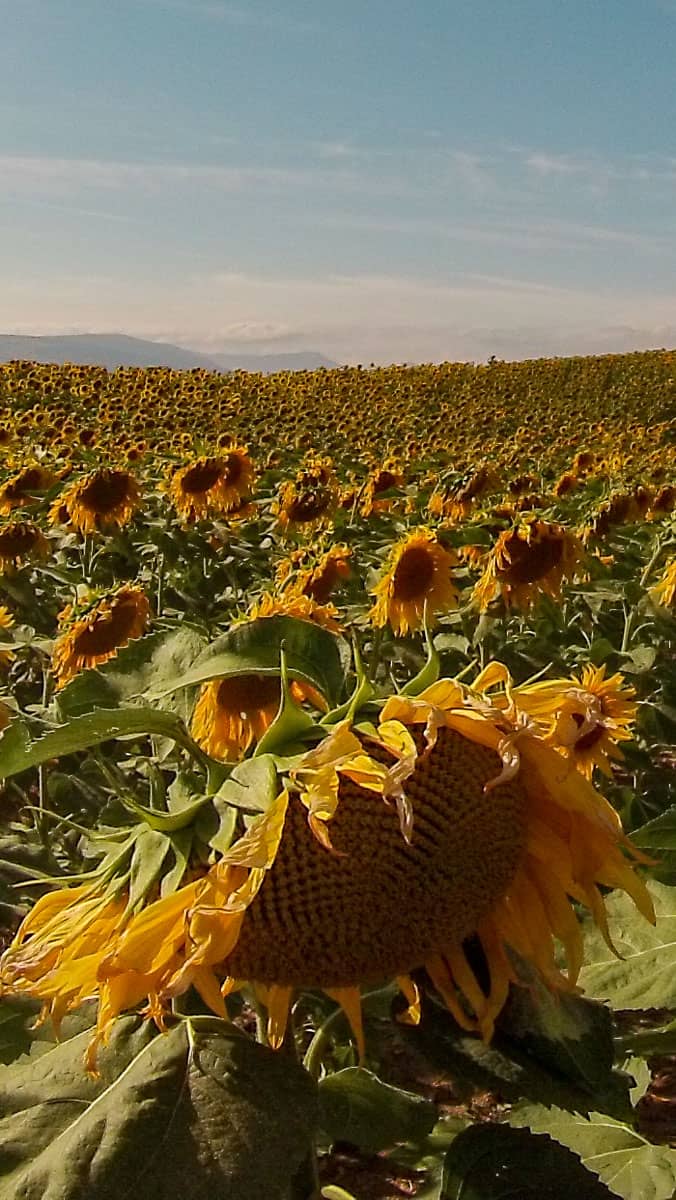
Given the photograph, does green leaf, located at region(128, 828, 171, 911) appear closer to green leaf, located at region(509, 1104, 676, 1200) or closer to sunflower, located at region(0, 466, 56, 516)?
green leaf, located at region(509, 1104, 676, 1200)

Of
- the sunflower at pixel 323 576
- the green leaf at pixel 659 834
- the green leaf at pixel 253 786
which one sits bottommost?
the sunflower at pixel 323 576

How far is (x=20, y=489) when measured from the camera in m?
5.77

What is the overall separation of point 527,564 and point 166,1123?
3.20 m

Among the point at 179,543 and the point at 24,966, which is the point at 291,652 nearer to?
the point at 24,966

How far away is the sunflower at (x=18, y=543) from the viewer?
15.4ft

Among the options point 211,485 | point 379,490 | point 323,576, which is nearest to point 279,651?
point 323,576

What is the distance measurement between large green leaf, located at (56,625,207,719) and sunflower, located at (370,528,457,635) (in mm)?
2526

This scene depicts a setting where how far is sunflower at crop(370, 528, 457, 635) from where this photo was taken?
3.78 meters

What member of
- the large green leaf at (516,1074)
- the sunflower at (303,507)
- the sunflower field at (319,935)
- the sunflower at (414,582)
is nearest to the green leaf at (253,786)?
the sunflower field at (319,935)

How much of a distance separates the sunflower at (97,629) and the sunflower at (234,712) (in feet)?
4.63

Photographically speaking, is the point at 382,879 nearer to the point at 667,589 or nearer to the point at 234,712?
the point at 234,712

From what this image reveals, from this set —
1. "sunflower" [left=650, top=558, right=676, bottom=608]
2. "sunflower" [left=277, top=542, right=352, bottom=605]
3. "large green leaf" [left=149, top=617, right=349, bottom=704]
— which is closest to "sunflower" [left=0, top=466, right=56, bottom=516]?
"sunflower" [left=277, top=542, right=352, bottom=605]

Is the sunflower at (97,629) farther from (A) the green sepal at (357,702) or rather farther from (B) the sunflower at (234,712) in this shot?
(A) the green sepal at (357,702)

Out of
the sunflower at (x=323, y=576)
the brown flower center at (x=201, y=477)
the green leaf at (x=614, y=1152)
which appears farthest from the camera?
the brown flower center at (x=201, y=477)
